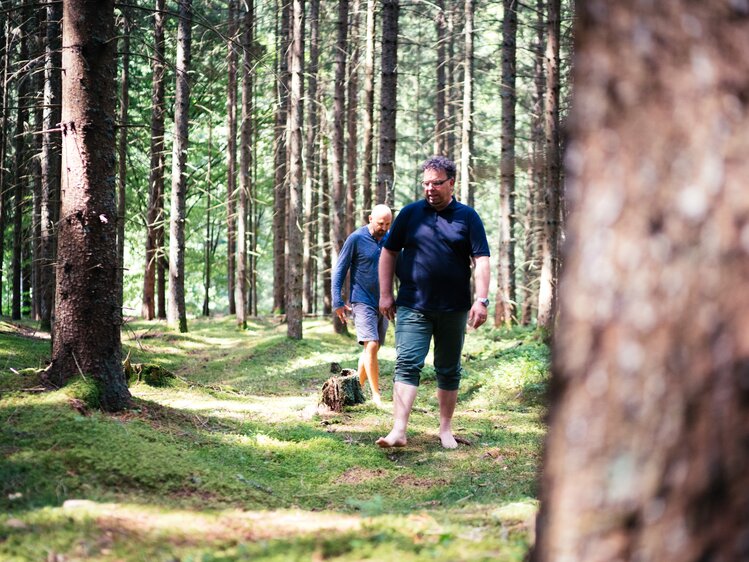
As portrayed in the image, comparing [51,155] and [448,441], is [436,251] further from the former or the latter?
[51,155]

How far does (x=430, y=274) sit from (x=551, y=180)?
26.5ft

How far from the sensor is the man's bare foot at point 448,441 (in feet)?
21.7

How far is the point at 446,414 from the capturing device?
21.9 feet

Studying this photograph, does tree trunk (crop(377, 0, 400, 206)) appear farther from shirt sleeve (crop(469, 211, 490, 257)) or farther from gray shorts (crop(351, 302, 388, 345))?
shirt sleeve (crop(469, 211, 490, 257))

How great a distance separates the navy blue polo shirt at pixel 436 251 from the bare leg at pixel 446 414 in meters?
0.86

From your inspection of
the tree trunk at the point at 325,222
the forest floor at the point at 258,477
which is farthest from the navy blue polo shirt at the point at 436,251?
the tree trunk at the point at 325,222

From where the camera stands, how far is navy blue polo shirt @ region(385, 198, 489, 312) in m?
6.33

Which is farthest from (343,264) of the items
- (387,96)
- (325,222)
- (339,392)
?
(325,222)

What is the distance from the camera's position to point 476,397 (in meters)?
10.1

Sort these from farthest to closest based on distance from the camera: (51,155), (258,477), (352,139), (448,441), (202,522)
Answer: (352,139), (51,155), (448,441), (258,477), (202,522)

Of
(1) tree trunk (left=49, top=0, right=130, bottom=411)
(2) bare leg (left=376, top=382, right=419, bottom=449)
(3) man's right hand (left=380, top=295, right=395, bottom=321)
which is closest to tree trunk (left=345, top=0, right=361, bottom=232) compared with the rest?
(3) man's right hand (left=380, top=295, right=395, bottom=321)

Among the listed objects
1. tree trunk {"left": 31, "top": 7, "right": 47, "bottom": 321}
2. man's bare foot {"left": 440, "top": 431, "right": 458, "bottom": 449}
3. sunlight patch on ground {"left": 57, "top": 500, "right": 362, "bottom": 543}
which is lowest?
man's bare foot {"left": 440, "top": 431, "right": 458, "bottom": 449}

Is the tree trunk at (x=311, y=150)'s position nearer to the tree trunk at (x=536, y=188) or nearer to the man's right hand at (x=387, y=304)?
the tree trunk at (x=536, y=188)

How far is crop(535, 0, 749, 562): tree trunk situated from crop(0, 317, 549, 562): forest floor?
1142 millimetres
